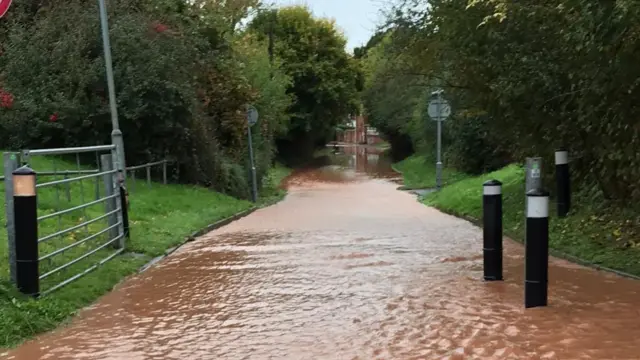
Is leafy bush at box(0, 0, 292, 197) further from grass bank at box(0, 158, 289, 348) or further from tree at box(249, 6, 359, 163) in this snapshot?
tree at box(249, 6, 359, 163)

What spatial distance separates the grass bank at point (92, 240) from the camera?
6.68 m

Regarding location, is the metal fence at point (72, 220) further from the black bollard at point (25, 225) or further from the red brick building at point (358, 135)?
the red brick building at point (358, 135)

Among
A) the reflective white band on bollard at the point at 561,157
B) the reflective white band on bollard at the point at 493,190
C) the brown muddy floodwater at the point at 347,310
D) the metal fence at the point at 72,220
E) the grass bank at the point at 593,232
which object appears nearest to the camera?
the brown muddy floodwater at the point at 347,310

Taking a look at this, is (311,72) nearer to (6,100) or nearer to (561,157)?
(6,100)

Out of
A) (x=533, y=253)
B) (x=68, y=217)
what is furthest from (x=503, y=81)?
(x=68, y=217)

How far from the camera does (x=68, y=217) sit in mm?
11336

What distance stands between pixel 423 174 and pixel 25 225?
33.3 m

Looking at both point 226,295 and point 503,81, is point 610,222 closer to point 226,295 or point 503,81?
point 503,81

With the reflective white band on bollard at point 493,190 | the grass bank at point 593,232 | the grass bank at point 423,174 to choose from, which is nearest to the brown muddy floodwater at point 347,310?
the grass bank at point 593,232

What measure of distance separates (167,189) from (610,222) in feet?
39.1

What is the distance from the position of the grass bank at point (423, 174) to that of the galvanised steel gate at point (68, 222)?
20326 mm

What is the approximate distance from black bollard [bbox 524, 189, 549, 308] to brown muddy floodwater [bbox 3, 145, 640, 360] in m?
0.17

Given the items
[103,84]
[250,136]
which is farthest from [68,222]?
[250,136]

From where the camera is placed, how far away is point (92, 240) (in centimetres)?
1020
